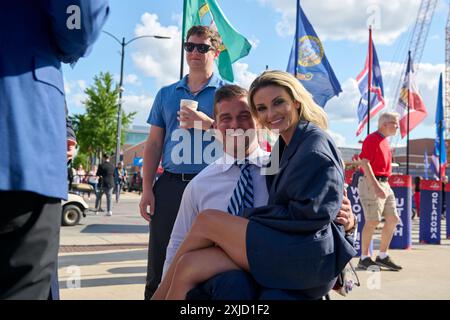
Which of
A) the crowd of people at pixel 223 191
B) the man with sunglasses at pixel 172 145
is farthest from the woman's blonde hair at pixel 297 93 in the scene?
the man with sunglasses at pixel 172 145

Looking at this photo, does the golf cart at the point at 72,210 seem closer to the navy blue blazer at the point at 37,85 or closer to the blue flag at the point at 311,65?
the blue flag at the point at 311,65

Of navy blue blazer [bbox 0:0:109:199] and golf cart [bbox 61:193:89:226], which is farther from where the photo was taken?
golf cart [bbox 61:193:89:226]

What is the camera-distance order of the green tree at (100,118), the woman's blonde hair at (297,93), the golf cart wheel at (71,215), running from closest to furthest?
the woman's blonde hair at (297,93)
the golf cart wheel at (71,215)
the green tree at (100,118)

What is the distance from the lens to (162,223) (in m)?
2.98

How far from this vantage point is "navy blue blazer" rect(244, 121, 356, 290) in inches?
64.8

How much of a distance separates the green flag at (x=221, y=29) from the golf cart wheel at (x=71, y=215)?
19.9 ft

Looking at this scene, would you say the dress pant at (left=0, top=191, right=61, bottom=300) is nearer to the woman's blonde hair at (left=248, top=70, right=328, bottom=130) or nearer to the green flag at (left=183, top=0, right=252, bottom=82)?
the woman's blonde hair at (left=248, top=70, right=328, bottom=130)

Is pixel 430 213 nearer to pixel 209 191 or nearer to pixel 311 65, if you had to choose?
pixel 311 65

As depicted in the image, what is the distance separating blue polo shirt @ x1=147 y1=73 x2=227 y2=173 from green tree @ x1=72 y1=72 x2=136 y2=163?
31.6m

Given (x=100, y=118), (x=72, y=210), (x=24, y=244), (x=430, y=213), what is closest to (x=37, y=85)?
(x=24, y=244)

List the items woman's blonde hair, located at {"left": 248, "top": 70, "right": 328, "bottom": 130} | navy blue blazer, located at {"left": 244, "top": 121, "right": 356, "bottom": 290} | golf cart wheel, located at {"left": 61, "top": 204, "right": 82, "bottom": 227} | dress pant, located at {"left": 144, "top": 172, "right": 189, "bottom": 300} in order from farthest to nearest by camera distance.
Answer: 1. golf cart wheel, located at {"left": 61, "top": 204, "right": 82, "bottom": 227}
2. dress pant, located at {"left": 144, "top": 172, "right": 189, "bottom": 300}
3. woman's blonde hair, located at {"left": 248, "top": 70, "right": 328, "bottom": 130}
4. navy blue blazer, located at {"left": 244, "top": 121, "right": 356, "bottom": 290}

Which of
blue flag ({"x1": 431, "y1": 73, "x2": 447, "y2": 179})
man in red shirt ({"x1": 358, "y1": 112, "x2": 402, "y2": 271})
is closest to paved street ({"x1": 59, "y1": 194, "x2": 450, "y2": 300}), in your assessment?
man in red shirt ({"x1": 358, "y1": 112, "x2": 402, "y2": 271})

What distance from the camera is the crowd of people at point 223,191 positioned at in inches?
52.2

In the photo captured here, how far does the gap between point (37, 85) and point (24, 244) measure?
46cm
